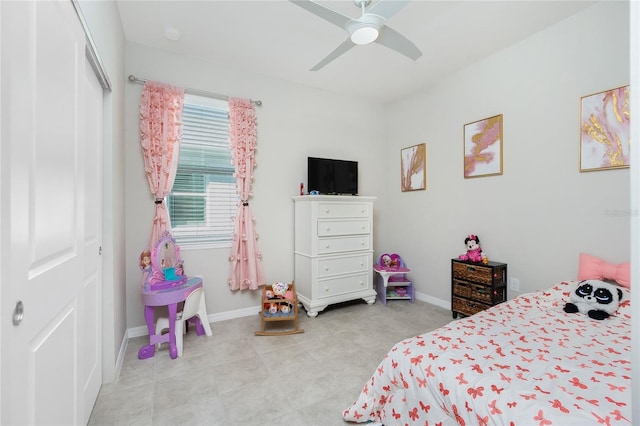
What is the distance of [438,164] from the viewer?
346 cm

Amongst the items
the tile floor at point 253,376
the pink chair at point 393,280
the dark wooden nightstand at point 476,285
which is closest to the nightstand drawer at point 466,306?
the dark wooden nightstand at point 476,285

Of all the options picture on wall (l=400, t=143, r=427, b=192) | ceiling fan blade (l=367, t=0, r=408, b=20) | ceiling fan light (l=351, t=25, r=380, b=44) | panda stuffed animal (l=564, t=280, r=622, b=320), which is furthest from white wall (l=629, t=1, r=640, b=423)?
picture on wall (l=400, t=143, r=427, b=192)

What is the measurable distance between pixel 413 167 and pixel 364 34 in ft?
7.22

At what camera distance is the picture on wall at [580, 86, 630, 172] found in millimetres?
2084

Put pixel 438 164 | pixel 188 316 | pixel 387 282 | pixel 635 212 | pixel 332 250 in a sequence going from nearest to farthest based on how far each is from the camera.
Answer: pixel 635 212
pixel 188 316
pixel 332 250
pixel 438 164
pixel 387 282

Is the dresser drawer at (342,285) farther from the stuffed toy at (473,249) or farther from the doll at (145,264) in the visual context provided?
the doll at (145,264)

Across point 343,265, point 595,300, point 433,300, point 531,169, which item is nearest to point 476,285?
point 433,300

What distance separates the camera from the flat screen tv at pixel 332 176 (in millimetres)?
3398

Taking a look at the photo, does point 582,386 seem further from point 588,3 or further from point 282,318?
point 588,3

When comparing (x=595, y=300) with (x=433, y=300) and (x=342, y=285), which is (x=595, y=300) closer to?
(x=433, y=300)

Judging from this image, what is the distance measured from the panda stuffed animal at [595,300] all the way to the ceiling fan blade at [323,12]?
2404 mm

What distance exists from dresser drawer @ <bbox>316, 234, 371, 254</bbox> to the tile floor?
29.8 inches

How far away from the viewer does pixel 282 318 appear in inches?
108

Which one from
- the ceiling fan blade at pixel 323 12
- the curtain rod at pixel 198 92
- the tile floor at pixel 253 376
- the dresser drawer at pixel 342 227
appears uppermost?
the curtain rod at pixel 198 92
